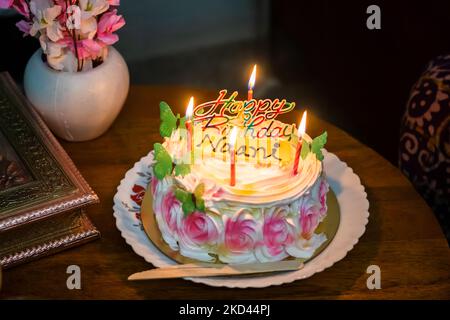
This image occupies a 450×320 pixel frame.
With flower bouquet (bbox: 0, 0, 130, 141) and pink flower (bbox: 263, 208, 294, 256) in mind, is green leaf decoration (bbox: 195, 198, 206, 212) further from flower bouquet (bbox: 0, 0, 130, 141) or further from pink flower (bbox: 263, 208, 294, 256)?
flower bouquet (bbox: 0, 0, 130, 141)

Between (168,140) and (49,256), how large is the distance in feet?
1.12

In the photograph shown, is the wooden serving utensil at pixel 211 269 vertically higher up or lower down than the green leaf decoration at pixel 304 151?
lower down

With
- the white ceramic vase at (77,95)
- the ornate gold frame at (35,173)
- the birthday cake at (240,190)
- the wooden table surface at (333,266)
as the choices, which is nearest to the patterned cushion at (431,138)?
the wooden table surface at (333,266)

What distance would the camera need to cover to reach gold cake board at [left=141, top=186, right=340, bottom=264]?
1.35 m

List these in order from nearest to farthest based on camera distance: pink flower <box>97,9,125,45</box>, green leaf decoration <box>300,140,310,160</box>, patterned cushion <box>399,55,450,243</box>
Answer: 1. green leaf decoration <box>300,140,310,160</box>
2. pink flower <box>97,9,125,45</box>
3. patterned cushion <box>399,55,450,243</box>

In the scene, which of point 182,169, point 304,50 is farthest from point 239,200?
point 304,50

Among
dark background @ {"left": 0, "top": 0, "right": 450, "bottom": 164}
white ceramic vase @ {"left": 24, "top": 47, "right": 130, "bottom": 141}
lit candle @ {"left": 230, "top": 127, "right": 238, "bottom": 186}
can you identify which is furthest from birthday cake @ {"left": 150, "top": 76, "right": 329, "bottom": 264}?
dark background @ {"left": 0, "top": 0, "right": 450, "bottom": 164}

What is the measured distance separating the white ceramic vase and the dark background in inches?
28.3

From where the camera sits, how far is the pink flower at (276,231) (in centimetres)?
130

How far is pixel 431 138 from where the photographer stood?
1.82 meters

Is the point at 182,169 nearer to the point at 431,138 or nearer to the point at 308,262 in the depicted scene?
the point at 308,262

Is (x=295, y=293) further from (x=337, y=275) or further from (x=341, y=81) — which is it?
(x=341, y=81)

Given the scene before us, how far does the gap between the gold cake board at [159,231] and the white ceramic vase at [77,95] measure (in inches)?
11.1

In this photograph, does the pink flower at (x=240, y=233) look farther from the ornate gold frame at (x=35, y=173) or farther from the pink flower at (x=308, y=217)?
the ornate gold frame at (x=35, y=173)
